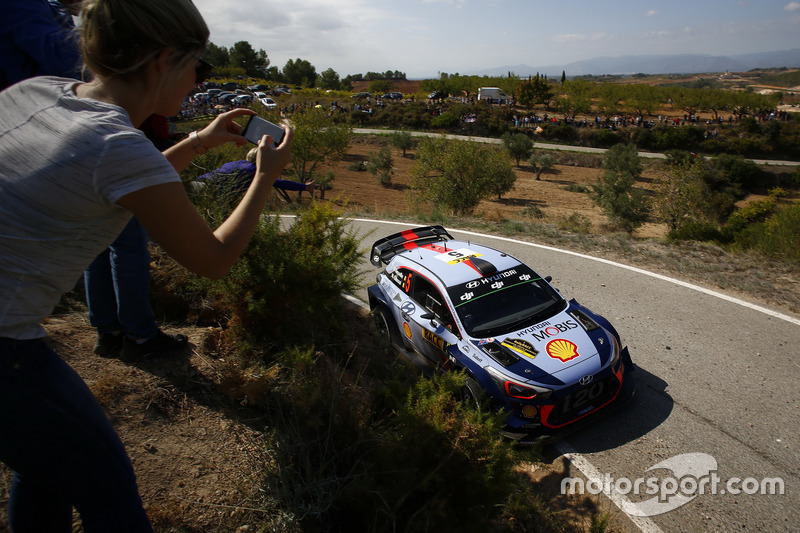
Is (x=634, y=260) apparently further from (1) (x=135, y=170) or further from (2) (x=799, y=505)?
(1) (x=135, y=170)

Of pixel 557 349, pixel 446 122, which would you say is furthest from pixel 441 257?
pixel 446 122

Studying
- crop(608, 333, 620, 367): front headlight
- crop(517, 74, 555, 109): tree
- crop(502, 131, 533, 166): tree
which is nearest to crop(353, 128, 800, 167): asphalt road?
crop(502, 131, 533, 166): tree

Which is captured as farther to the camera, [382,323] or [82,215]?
[382,323]

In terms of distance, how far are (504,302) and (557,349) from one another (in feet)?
2.98

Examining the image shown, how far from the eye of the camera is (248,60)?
106625 mm

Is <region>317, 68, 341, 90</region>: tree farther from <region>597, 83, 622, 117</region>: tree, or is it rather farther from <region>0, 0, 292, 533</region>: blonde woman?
<region>0, 0, 292, 533</region>: blonde woman

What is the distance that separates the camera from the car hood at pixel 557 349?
16.4 feet

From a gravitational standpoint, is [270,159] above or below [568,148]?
above

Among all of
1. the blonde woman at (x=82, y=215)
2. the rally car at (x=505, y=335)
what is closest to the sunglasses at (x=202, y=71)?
the blonde woman at (x=82, y=215)

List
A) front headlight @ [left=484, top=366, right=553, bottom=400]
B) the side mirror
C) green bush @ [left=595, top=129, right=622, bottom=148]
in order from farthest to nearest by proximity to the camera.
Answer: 1. green bush @ [left=595, top=129, right=622, bottom=148]
2. the side mirror
3. front headlight @ [left=484, top=366, right=553, bottom=400]

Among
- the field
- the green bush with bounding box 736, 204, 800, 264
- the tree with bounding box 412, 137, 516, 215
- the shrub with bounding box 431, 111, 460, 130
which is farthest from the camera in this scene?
the shrub with bounding box 431, 111, 460, 130

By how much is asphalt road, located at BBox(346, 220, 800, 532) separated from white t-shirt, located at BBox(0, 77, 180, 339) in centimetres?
458

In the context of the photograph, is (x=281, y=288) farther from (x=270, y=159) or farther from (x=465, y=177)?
(x=465, y=177)

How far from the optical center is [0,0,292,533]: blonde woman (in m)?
1.32
